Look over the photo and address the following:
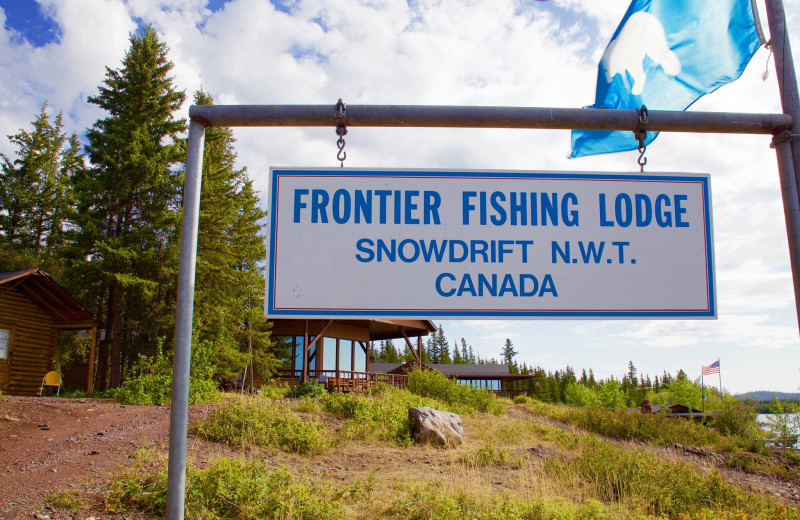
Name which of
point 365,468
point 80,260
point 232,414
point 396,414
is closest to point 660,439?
point 396,414

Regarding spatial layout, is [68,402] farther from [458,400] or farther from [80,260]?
[458,400]

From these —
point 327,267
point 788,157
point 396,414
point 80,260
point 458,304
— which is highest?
point 80,260

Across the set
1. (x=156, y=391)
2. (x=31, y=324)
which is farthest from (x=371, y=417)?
(x=31, y=324)

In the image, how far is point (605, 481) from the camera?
30.5ft

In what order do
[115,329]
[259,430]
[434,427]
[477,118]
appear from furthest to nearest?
[115,329], [434,427], [259,430], [477,118]

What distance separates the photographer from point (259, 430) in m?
10.4

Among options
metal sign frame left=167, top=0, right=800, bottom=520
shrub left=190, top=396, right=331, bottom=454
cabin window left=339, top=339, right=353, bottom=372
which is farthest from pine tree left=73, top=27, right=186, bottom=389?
metal sign frame left=167, top=0, right=800, bottom=520

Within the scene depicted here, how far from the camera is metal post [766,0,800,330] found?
2.88 metres

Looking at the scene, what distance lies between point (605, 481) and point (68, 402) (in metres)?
11.9

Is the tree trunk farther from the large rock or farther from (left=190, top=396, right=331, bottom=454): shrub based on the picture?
the large rock

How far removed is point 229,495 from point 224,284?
55.4ft

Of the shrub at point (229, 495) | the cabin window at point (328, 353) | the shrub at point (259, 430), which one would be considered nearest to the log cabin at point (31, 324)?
the cabin window at point (328, 353)

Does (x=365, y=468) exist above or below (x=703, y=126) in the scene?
below

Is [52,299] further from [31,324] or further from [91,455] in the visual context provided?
[91,455]
